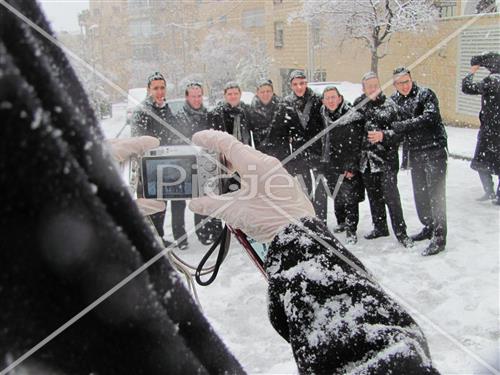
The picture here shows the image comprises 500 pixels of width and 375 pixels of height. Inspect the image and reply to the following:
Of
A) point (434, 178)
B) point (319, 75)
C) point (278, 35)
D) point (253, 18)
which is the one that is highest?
point (253, 18)

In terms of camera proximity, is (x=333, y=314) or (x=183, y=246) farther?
(x=183, y=246)

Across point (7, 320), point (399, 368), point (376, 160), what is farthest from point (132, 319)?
point (376, 160)

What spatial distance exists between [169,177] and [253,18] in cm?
2167

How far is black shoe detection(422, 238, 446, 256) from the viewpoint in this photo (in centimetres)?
459

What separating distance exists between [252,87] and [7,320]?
1799 centimetres

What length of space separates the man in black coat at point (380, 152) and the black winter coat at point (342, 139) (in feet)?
0.25

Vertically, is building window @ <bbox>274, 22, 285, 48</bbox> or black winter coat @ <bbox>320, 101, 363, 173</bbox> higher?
building window @ <bbox>274, 22, 285, 48</bbox>

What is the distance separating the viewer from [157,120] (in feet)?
16.2

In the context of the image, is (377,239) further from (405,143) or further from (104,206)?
(104,206)

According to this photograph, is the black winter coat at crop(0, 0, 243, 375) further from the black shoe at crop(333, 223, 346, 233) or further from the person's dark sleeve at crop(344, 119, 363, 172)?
the black shoe at crop(333, 223, 346, 233)

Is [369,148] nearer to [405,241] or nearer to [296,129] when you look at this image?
[296,129]

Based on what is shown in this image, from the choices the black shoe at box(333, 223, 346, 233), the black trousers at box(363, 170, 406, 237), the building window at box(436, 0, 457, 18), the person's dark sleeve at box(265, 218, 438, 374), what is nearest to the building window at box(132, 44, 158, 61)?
the building window at box(436, 0, 457, 18)

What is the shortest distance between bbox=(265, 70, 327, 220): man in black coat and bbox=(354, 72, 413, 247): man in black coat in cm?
50

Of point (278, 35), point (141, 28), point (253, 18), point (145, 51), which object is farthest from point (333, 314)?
point (253, 18)
